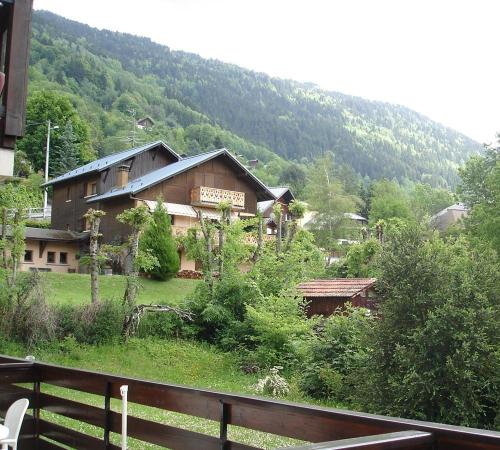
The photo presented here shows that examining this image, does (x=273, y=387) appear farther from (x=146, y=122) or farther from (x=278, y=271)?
(x=146, y=122)

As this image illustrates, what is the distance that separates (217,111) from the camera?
453 ft

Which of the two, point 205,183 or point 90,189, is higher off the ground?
point 205,183

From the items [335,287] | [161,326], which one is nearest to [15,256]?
[161,326]

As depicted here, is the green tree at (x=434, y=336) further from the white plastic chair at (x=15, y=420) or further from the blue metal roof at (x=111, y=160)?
the blue metal roof at (x=111, y=160)

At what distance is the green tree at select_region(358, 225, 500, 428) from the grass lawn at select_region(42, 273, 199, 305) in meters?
13.6

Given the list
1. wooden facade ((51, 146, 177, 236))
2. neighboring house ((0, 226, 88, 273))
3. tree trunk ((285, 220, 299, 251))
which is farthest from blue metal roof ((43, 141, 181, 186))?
tree trunk ((285, 220, 299, 251))

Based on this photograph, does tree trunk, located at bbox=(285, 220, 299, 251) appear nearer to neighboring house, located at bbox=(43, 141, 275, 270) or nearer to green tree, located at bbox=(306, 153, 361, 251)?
neighboring house, located at bbox=(43, 141, 275, 270)

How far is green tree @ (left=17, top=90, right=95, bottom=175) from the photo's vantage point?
6419cm

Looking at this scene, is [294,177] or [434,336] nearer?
[434,336]

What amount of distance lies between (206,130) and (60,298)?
78.9m

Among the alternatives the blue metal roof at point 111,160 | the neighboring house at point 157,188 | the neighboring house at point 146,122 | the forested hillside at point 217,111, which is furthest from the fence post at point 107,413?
the neighboring house at point 146,122

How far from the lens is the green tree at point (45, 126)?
64.2 m

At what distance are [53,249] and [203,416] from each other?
33.5m

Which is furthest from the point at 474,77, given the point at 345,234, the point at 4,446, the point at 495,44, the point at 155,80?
the point at 4,446
